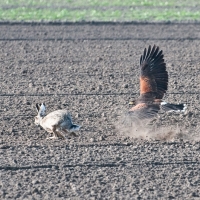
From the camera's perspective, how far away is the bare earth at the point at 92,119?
8.43 metres

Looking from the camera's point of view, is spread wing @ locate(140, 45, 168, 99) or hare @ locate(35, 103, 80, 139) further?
spread wing @ locate(140, 45, 168, 99)

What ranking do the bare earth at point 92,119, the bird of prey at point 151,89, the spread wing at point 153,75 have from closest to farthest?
the bare earth at point 92,119 < the bird of prey at point 151,89 < the spread wing at point 153,75

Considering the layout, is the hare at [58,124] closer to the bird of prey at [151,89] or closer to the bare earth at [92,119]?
the bare earth at [92,119]

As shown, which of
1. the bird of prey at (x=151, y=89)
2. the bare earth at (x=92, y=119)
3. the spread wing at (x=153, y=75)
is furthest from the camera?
the spread wing at (x=153, y=75)

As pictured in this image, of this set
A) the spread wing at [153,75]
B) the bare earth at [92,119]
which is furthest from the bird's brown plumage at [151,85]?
the bare earth at [92,119]

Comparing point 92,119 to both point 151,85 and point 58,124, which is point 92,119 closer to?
point 151,85

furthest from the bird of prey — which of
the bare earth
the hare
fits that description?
the hare

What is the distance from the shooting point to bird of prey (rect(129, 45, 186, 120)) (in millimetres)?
10527

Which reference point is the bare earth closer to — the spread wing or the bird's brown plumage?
the bird's brown plumage

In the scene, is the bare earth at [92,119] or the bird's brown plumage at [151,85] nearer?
the bare earth at [92,119]

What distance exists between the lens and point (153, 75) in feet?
37.4

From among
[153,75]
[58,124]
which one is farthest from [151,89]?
[58,124]

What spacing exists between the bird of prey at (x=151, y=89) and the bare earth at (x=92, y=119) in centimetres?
44

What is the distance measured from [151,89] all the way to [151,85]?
7 centimetres
